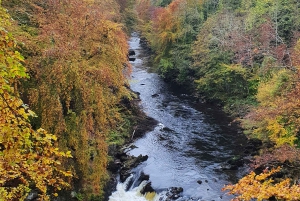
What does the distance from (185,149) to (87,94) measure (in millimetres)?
10878

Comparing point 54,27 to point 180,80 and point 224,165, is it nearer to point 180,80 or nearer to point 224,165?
point 224,165

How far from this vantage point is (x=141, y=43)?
58.1 meters

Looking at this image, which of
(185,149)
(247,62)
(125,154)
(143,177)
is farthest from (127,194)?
(247,62)

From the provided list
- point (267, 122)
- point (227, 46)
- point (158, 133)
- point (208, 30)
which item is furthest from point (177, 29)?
point (267, 122)

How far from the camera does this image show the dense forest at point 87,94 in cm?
442

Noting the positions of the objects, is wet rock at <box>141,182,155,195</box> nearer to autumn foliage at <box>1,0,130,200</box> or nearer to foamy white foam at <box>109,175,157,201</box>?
foamy white foam at <box>109,175,157,201</box>

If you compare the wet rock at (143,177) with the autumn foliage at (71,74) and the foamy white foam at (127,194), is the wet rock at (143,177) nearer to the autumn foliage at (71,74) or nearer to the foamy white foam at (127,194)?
the foamy white foam at (127,194)

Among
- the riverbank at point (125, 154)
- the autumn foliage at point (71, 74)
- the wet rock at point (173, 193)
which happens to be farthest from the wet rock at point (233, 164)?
the autumn foliage at point (71, 74)

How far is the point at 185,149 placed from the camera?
65.2ft

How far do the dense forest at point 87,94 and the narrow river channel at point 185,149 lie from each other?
1.61 metres

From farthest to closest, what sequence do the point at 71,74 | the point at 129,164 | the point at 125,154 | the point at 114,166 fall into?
the point at 125,154, the point at 129,164, the point at 114,166, the point at 71,74

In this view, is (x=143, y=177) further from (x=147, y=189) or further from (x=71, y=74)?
(x=71, y=74)

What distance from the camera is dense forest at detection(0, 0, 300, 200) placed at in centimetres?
442

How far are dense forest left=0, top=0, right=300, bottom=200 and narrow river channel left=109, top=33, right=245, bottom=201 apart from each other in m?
1.61
